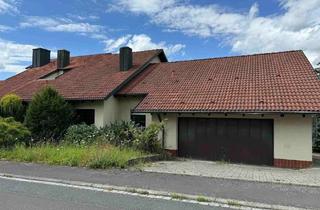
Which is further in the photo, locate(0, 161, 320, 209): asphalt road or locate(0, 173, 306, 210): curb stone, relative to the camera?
locate(0, 161, 320, 209): asphalt road

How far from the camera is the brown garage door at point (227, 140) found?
15.2 metres

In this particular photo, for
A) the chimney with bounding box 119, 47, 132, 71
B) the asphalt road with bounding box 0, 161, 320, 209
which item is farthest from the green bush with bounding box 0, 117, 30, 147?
the chimney with bounding box 119, 47, 132, 71

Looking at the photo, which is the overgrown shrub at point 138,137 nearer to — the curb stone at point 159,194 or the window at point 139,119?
the window at point 139,119

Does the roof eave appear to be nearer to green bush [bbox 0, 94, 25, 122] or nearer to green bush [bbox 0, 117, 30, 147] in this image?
green bush [bbox 0, 117, 30, 147]

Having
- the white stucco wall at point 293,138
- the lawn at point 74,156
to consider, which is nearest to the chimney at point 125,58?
the lawn at point 74,156

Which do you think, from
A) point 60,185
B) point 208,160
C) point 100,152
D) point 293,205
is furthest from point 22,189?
point 208,160

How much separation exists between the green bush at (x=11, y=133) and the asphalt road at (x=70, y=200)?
24.5ft

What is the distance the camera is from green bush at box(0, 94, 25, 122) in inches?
814

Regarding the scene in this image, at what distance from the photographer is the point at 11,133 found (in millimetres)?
16141

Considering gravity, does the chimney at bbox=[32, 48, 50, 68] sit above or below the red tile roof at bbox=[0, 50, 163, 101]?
above

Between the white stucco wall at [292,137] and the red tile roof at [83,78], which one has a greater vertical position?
the red tile roof at [83,78]

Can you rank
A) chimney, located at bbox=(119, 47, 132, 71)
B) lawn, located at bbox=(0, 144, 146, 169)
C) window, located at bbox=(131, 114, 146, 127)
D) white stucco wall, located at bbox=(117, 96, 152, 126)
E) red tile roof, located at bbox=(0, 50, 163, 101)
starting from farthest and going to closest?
chimney, located at bbox=(119, 47, 132, 71) → red tile roof, located at bbox=(0, 50, 163, 101) → white stucco wall, located at bbox=(117, 96, 152, 126) → window, located at bbox=(131, 114, 146, 127) → lawn, located at bbox=(0, 144, 146, 169)

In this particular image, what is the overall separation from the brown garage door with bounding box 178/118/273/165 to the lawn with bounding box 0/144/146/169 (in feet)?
9.36

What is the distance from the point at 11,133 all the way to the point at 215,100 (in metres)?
9.28
